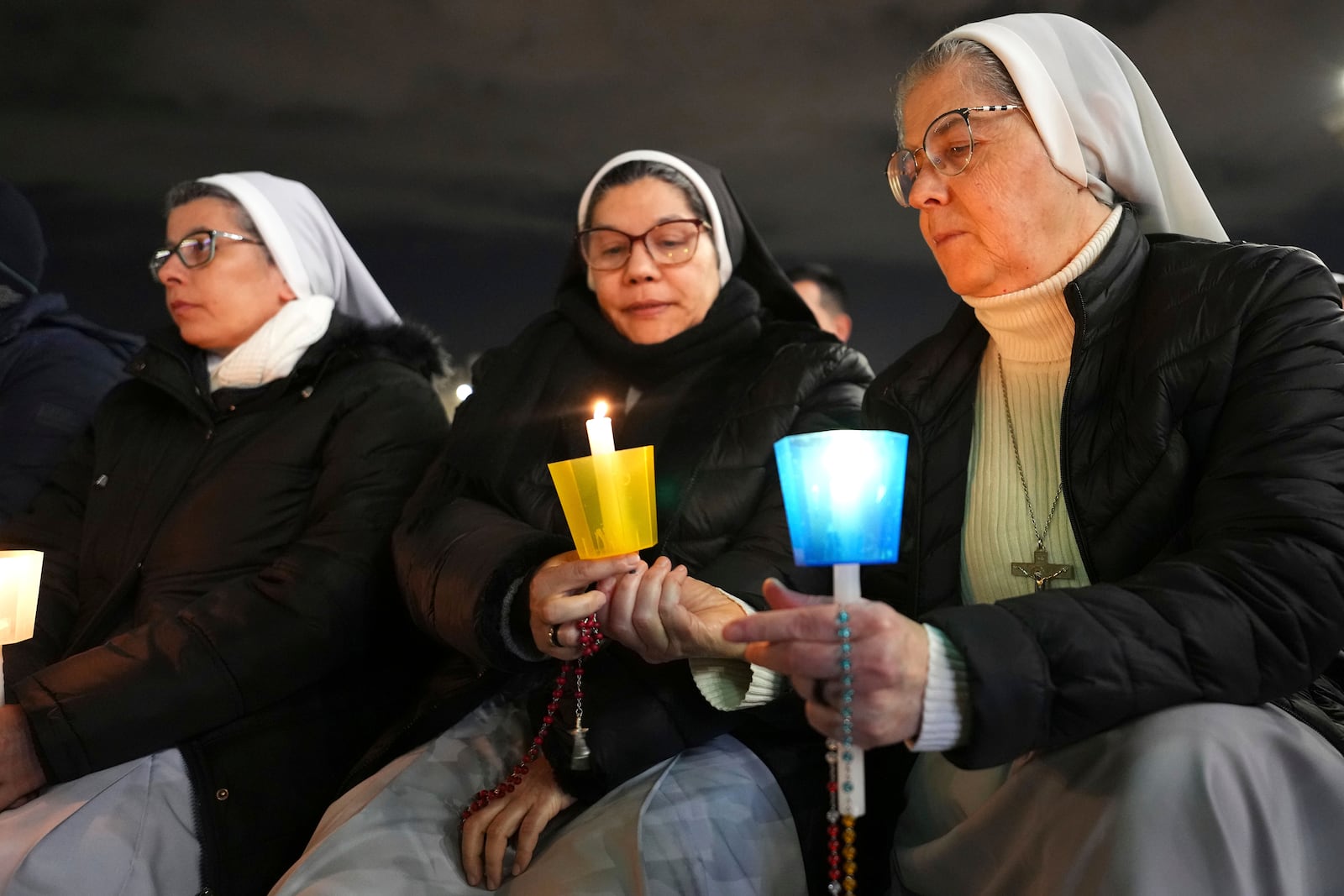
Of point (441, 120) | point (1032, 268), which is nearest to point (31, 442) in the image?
point (1032, 268)

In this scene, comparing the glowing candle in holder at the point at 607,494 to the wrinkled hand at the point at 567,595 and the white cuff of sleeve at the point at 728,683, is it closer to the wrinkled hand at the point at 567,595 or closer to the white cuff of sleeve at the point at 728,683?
the wrinkled hand at the point at 567,595

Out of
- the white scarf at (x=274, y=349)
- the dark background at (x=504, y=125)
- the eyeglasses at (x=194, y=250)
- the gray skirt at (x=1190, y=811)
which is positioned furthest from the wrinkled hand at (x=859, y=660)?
the dark background at (x=504, y=125)

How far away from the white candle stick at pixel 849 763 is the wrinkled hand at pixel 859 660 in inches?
0.6

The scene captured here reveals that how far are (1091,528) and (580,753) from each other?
1.02 meters

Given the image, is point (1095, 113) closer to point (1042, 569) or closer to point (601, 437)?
point (1042, 569)

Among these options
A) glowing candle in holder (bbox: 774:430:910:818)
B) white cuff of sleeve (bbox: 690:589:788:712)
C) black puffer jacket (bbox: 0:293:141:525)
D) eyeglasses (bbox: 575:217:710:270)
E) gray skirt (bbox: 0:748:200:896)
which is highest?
eyeglasses (bbox: 575:217:710:270)

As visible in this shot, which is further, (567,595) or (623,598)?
(567,595)

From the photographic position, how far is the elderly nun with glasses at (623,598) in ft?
5.98

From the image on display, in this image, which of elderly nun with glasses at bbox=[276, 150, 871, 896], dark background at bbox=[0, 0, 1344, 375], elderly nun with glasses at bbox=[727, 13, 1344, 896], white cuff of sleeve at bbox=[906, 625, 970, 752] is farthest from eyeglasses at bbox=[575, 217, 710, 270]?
dark background at bbox=[0, 0, 1344, 375]

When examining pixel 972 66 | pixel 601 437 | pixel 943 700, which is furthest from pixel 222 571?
pixel 972 66

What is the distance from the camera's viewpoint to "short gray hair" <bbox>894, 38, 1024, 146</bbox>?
1.94 metres

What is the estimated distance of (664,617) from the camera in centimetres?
172

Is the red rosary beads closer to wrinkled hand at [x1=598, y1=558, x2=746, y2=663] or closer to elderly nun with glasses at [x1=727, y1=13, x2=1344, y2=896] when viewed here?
wrinkled hand at [x1=598, y1=558, x2=746, y2=663]

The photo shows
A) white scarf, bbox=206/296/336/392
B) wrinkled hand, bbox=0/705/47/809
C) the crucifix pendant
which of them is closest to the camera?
the crucifix pendant
